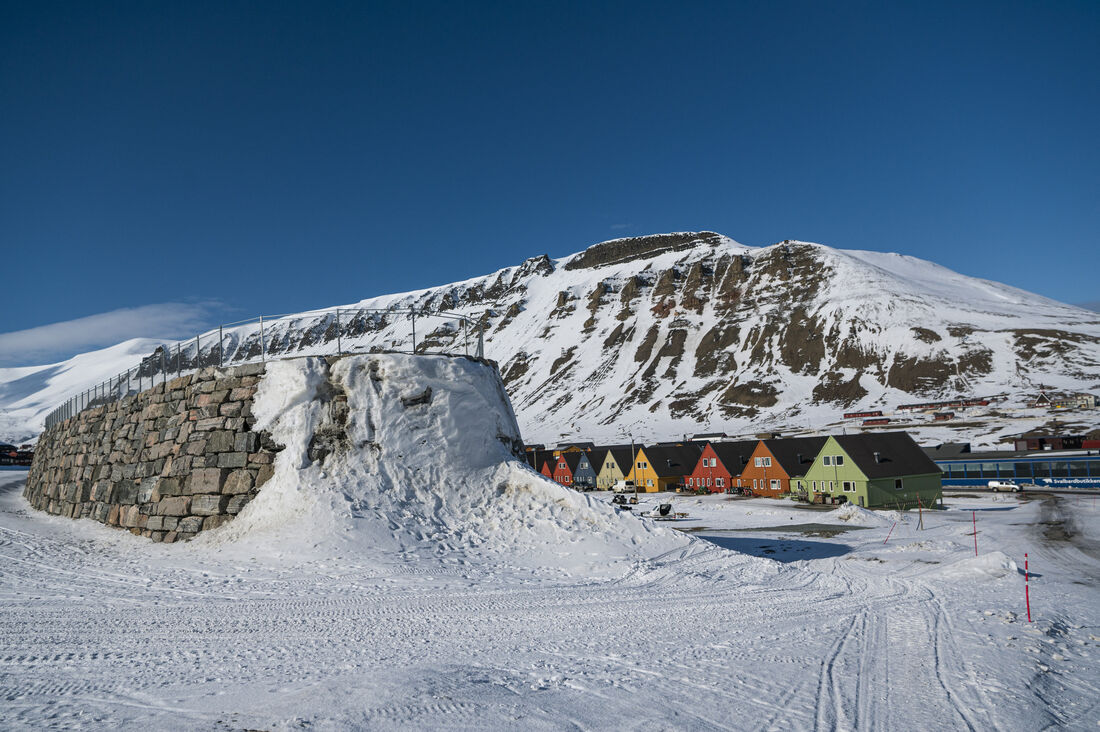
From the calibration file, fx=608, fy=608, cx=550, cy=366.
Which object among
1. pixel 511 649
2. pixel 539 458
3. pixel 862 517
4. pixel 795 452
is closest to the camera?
pixel 511 649

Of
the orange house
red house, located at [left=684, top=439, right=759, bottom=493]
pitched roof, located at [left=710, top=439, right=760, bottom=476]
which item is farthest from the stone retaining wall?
pitched roof, located at [left=710, top=439, right=760, bottom=476]

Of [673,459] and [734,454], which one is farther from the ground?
[734,454]

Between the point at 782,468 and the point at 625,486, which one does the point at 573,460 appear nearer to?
the point at 625,486

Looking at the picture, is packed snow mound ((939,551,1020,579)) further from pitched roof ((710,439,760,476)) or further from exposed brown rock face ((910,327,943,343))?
exposed brown rock face ((910,327,943,343))

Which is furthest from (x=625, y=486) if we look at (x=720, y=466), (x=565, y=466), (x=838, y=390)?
(x=838, y=390)

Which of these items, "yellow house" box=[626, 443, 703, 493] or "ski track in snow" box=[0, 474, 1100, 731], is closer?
"ski track in snow" box=[0, 474, 1100, 731]

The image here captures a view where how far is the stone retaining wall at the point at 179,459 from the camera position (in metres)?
15.5

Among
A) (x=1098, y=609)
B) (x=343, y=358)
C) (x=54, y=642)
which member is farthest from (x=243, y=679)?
(x=1098, y=609)

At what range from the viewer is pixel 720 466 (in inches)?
2571

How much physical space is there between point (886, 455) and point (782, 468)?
10.1 metres

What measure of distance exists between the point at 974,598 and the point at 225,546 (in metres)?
16.4

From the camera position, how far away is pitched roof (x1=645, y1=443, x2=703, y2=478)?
69438 mm

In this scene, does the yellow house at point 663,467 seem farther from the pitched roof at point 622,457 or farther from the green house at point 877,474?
the green house at point 877,474

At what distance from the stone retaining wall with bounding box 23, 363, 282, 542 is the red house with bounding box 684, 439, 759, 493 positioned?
A: 54.9 meters
